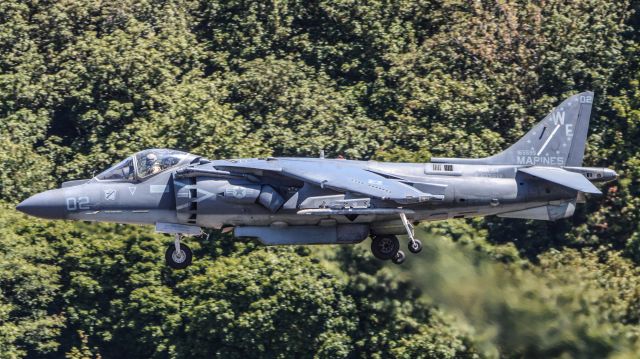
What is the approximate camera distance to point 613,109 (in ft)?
175

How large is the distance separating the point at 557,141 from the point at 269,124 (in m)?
15.7

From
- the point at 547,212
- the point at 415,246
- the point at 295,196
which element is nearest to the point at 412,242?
the point at 415,246

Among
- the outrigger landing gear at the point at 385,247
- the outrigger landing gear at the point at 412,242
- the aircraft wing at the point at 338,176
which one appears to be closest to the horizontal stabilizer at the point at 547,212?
the aircraft wing at the point at 338,176

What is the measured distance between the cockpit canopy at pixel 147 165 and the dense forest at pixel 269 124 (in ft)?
9.25

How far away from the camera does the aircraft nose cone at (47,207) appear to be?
35.7m

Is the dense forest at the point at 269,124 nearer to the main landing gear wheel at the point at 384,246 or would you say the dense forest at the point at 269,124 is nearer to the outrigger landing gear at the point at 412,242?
the main landing gear wheel at the point at 384,246

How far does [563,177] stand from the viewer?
36.2m

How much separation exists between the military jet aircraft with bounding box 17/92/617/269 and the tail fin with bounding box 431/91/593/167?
0.99 m

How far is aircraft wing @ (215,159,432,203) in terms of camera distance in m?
34.2

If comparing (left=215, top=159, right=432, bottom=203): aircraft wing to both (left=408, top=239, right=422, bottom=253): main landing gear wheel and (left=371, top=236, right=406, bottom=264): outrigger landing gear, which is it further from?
(left=408, top=239, right=422, bottom=253): main landing gear wheel

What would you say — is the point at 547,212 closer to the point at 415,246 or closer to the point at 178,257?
the point at 415,246

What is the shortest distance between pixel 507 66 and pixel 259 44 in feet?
30.5

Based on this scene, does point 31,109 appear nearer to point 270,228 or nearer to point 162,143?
point 162,143

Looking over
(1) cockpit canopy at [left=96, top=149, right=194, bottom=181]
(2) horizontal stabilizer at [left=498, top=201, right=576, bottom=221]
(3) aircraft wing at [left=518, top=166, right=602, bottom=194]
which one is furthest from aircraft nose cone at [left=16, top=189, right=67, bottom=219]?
(3) aircraft wing at [left=518, top=166, right=602, bottom=194]
